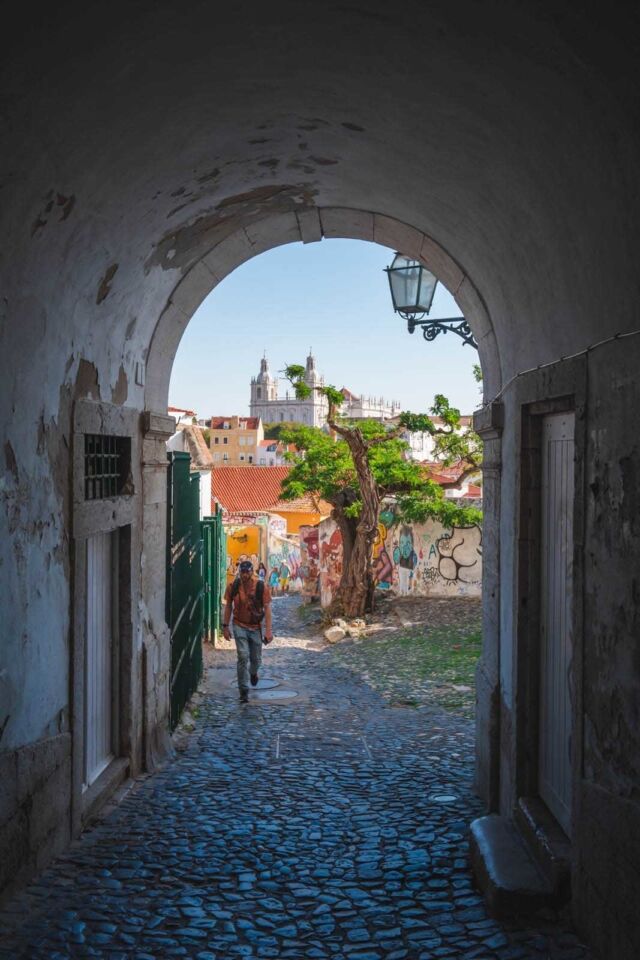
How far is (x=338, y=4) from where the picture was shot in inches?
121

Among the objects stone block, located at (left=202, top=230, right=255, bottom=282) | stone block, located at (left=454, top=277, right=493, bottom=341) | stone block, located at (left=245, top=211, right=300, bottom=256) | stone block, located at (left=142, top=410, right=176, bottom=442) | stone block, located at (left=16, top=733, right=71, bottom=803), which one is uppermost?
stone block, located at (left=245, top=211, right=300, bottom=256)

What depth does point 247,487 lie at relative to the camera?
39.2 metres

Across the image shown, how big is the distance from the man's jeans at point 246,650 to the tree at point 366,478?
629 centimetres

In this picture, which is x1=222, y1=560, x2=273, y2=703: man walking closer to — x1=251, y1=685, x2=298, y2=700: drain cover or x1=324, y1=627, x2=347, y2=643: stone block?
x1=251, y1=685, x2=298, y2=700: drain cover

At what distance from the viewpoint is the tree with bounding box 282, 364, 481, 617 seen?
15.1 metres

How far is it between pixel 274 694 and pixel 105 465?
4274 millimetres

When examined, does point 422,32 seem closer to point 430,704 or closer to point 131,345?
point 131,345

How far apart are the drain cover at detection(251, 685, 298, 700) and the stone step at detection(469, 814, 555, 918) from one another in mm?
4510

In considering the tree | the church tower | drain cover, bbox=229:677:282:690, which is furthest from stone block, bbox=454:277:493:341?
the church tower

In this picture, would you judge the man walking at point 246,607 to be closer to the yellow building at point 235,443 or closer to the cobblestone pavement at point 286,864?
the cobblestone pavement at point 286,864

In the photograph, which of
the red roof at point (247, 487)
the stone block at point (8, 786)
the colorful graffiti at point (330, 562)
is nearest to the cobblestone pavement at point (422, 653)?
the colorful graffiti at point (330, 562)

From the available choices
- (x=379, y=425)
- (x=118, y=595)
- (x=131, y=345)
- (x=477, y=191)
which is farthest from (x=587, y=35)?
(x=379, y=425)

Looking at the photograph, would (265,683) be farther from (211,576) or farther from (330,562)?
(330,562)

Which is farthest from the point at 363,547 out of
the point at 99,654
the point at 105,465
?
the point at 105,465
